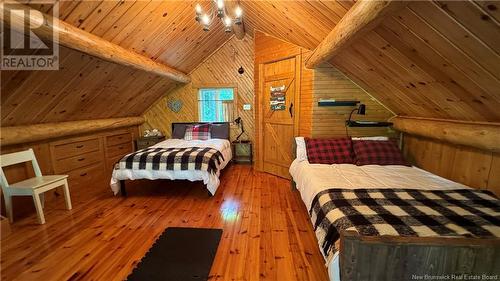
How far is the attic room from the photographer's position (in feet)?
4.62

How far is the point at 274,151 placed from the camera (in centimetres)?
417

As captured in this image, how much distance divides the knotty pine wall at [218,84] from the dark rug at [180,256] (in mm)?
3163

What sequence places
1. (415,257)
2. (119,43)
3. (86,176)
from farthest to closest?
(86,176)
(119,43)
(415,257)

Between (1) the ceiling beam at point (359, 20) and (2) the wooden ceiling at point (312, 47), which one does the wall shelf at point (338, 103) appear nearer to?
(2) the wooden ceiling at point (312, 47)

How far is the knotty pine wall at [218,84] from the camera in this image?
501 cm

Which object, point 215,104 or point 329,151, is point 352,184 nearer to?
point 329,151

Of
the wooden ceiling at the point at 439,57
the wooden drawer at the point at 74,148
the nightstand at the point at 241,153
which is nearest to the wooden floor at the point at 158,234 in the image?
the wooden drawer at the point at 74,148

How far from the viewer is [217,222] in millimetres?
2533

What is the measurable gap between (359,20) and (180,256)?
7.81ft

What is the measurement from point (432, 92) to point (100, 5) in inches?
128

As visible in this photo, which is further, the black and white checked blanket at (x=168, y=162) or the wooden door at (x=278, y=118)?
the wooden door at (x=278, y=118)

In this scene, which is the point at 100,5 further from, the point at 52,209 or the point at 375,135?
the point at 375,135

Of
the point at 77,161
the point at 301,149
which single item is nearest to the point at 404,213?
the point at 301,149

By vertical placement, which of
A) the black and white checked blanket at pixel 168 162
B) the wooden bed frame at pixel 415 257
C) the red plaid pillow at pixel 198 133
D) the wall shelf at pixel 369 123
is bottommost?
the wooden bed frame at pixel 415 257
